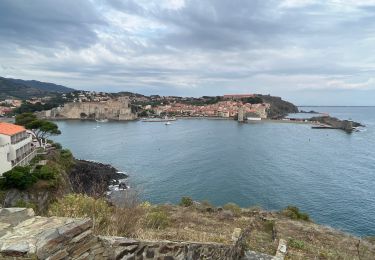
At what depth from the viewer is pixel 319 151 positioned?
61.5 m

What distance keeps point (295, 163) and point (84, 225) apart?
48.0 metres

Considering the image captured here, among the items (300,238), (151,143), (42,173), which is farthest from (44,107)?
(300,238)

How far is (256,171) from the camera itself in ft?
142

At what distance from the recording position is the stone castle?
132750mm

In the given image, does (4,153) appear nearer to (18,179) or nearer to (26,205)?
(18,179)

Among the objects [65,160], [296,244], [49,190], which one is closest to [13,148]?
[49,190]

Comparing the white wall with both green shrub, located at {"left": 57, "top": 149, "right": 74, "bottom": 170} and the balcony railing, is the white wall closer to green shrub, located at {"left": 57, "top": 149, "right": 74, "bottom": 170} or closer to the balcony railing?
the balcony railing

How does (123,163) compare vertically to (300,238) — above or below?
below

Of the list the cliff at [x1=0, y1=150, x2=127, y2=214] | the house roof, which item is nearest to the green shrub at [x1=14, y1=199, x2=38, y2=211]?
the cliff at [x1=0, y1=150, x2=127, y2=214]

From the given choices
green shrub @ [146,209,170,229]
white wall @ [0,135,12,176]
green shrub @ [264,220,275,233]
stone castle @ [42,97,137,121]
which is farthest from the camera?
stone castle @ [42,97,137,121]

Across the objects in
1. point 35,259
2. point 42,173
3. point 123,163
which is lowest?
point 123,163

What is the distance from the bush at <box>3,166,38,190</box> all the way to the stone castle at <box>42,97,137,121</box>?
10936 centimetres

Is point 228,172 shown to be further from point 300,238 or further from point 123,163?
point 300,238

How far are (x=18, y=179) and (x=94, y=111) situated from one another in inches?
4555
